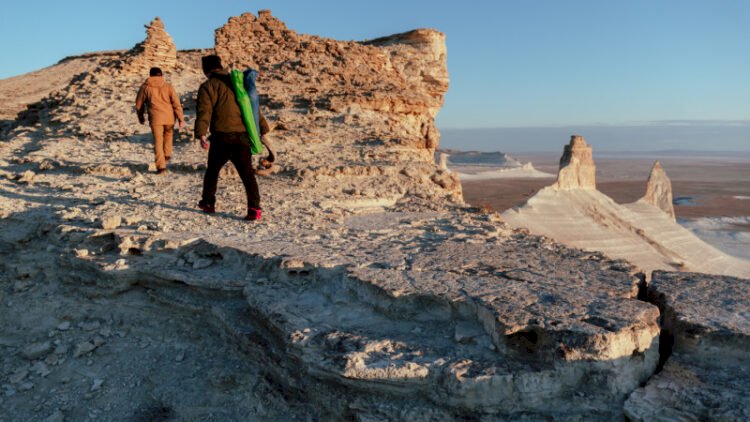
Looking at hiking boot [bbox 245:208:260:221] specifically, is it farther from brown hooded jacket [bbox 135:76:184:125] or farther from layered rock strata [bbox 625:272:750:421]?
layered rock strata [bbox 625:272:750:421]

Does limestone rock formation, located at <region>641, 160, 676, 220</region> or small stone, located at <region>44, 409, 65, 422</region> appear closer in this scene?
small stone, located at <region>44, 409, 65, 422</region>

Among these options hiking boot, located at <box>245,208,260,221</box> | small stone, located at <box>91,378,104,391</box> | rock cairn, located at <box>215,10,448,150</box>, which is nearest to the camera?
small stone, located at <box>91,378,104,391</box>

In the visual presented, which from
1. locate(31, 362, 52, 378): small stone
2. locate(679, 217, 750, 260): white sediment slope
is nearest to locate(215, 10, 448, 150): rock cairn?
locate(31, 362, 52, 378): small stone

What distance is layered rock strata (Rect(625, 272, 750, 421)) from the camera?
2.08 m

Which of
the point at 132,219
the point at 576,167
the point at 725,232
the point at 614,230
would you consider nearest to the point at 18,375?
the point at 132,219

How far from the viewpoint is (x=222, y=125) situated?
449 cm

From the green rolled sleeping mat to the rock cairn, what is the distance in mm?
4282

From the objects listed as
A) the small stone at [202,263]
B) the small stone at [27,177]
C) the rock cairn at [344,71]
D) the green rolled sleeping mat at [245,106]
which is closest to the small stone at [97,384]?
the small stone at [202,263]

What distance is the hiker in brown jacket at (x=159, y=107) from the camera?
6.49m

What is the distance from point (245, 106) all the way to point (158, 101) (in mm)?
2638

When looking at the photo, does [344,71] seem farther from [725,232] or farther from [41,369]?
[725,232]

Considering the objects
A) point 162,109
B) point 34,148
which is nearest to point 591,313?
point 162,109

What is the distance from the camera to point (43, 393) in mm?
3344

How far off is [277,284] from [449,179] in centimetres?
455
